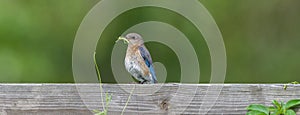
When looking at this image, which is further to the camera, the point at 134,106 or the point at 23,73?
the point at 23,73

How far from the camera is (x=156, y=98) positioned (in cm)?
194

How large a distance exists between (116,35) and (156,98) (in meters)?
5.11

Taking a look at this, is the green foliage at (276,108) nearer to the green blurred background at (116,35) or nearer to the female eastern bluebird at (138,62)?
the female eastern bluebird at (138,62)

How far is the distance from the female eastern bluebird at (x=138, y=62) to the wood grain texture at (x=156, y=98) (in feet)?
4.90

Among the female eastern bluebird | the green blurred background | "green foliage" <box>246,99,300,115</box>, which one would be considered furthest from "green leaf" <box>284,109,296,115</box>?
the green blurred background

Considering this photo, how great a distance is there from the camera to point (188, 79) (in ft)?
8.03

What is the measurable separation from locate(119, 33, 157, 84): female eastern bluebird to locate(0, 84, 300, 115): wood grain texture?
4.90ft

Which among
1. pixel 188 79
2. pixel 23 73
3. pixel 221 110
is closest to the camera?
pixel 221 110

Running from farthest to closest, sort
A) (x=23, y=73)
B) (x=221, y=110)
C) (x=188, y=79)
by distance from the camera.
Answer: (x=23, y=73), (x=188, y=79), (x=221, y=110)

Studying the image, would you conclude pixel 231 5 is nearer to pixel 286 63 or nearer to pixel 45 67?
pixel 286 63

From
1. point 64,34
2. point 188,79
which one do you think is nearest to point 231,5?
point 64,34

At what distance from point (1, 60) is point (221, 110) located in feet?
18.6

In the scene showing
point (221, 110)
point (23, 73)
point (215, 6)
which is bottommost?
point (23, 73)

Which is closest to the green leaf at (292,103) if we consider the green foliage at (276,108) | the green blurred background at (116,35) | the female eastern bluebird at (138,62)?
the green foliage at (276,108)
